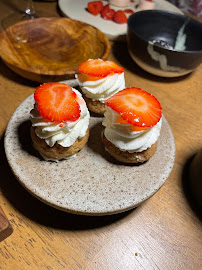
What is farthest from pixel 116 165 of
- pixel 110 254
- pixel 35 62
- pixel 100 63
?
pixel 35 62

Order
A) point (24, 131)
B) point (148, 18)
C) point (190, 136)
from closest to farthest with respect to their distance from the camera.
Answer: point (24, 131)
point (190, 136)
point (148, 18)

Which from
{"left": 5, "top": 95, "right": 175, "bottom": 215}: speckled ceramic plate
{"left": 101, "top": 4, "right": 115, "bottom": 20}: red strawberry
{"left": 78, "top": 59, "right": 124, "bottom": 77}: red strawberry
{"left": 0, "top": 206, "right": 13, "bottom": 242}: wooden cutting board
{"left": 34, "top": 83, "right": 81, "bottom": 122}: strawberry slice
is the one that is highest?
{"left": 78, "top": 59, "right": 124, "bottom": 77}: red strawberry

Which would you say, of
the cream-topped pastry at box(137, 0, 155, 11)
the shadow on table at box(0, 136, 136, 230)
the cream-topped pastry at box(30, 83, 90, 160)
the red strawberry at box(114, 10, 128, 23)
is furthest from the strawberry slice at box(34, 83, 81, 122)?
the cream-topped pastry at box(137, 0, 155, 11)

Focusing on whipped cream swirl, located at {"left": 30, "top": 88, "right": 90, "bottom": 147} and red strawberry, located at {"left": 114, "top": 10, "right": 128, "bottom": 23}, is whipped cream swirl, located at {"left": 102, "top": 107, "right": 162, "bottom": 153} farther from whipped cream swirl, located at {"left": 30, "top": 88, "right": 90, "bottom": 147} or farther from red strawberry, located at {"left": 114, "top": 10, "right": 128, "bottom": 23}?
red strawberry, located at {"left": 114, "top": 10, "right": 128, "bottom": 23}

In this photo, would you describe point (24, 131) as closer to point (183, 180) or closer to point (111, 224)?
point (111, 224)

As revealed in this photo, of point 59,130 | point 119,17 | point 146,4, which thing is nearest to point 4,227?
point 59,130

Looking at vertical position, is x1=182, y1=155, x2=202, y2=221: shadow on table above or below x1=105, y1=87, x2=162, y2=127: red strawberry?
below

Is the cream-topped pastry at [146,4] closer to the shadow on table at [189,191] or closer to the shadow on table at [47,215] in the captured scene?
the shadow on table at [189,191]
